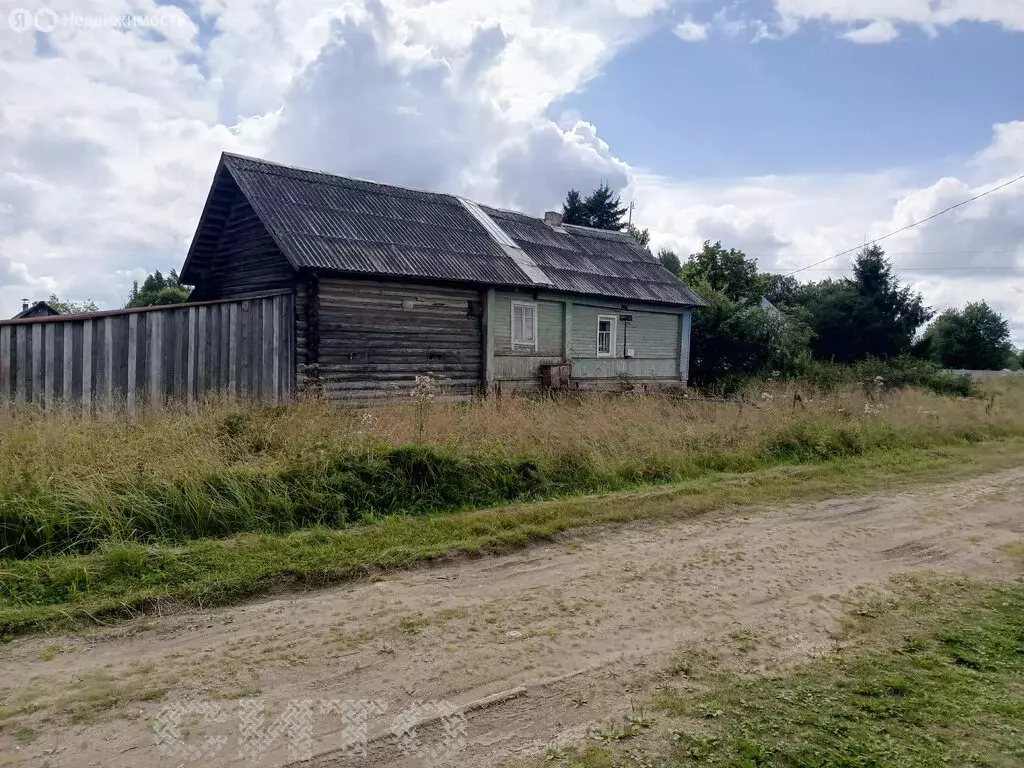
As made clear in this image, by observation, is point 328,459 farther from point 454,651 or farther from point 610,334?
point 610,334

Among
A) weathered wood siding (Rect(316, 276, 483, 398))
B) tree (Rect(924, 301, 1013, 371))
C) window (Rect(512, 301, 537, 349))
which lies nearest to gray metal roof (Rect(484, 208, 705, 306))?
window (Rect(512, 301, 537, 349))

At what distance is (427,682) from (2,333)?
30.1 ft

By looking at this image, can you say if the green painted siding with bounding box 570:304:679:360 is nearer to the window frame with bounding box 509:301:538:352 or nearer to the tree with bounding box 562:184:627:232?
the window frame with bounding box 509:301:538:352

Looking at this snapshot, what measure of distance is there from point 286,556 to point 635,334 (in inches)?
635

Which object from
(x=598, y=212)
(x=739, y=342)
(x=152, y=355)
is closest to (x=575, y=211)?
(x=598, y=212)

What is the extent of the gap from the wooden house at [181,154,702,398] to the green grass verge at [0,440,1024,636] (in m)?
7.75

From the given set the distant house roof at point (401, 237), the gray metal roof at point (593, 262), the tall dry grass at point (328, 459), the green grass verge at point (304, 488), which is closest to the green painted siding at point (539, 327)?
the distant house roof at point (401, 237)

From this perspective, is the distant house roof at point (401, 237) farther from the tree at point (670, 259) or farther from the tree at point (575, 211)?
the tree at point (670, 259)

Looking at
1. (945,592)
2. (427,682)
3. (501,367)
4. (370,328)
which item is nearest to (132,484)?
(427,682)

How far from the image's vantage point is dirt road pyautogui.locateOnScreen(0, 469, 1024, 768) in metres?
2.86

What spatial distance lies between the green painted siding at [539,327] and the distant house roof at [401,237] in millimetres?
600

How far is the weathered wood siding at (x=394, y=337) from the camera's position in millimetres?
13273

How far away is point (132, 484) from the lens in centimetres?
565

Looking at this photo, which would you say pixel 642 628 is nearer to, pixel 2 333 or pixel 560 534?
pixel 560 534
